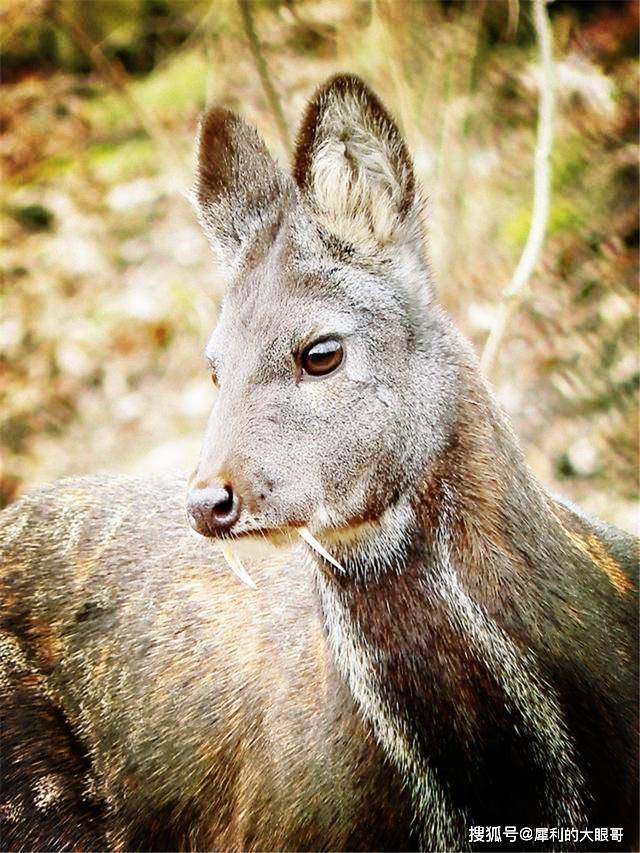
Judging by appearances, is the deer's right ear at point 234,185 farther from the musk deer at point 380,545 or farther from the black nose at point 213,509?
the black nose at point 213,509

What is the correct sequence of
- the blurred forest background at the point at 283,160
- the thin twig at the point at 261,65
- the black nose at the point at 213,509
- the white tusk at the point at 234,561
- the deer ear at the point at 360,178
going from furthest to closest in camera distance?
the blurred forest background at the point at 283,160, the thin twig at the point at 261,65, the deer ear at the point at 360,178, the white tusk at the point at 234,561, the black nose at the point at 213,509

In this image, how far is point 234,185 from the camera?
159 inches

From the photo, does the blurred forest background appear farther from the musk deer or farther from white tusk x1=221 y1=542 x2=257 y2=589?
white tusk x1=221 y1=542 x2=257 y2=589

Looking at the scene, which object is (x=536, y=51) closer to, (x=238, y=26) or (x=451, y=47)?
(x=451, y=47)

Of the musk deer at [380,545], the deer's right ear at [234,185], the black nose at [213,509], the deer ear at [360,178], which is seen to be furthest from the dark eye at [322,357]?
the deer's right ear at [234,185]

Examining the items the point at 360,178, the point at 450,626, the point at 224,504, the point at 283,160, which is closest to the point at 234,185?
the point at 360,178

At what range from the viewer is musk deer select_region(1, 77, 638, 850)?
346 cm

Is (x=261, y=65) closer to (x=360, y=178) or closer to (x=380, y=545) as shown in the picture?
(x=360, y=178)

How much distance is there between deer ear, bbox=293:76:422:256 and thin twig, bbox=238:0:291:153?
2.34m

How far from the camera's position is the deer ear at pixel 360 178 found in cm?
353

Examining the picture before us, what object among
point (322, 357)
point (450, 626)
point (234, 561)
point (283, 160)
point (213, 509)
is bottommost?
point (450, 626)

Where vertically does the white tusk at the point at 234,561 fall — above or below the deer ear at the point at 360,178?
below

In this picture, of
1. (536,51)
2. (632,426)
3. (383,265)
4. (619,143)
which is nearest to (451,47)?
(536,51)

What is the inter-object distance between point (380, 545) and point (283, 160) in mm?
4184
